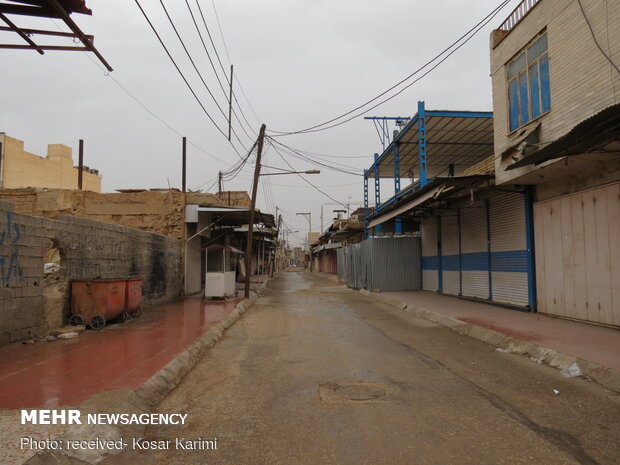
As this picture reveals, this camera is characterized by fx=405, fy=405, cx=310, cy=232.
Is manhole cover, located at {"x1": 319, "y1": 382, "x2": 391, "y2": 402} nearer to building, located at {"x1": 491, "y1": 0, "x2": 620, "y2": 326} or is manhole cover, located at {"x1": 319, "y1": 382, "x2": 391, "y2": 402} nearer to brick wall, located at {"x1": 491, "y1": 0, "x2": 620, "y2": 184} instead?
building, located at {"x1": 491, "y1": 0, "x2": 620, "y2": 326}

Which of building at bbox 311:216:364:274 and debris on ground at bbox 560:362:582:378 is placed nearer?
debris on ground at bbox 560:362:582:378

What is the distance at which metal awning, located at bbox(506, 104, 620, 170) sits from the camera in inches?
253

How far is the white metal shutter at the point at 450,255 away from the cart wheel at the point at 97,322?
12973mm

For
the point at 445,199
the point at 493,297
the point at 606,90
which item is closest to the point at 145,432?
the point at 606,90

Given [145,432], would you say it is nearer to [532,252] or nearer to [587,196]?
[587,196]

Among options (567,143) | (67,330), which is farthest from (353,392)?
(67,330)

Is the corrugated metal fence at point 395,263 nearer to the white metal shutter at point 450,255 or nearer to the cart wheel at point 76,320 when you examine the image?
the white metal shutter at point 450,255

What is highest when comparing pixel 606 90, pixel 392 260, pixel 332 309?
pixel 606 90

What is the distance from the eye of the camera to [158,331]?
29.9 ft

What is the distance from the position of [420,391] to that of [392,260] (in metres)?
15.7

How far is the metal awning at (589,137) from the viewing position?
6430mm

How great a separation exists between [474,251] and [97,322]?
1256 cm

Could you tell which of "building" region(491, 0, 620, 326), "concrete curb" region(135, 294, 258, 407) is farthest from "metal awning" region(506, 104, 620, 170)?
"concrete curb" region(135, 294, 258, 407)

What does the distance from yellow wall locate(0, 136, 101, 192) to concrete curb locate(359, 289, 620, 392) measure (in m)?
32.9
